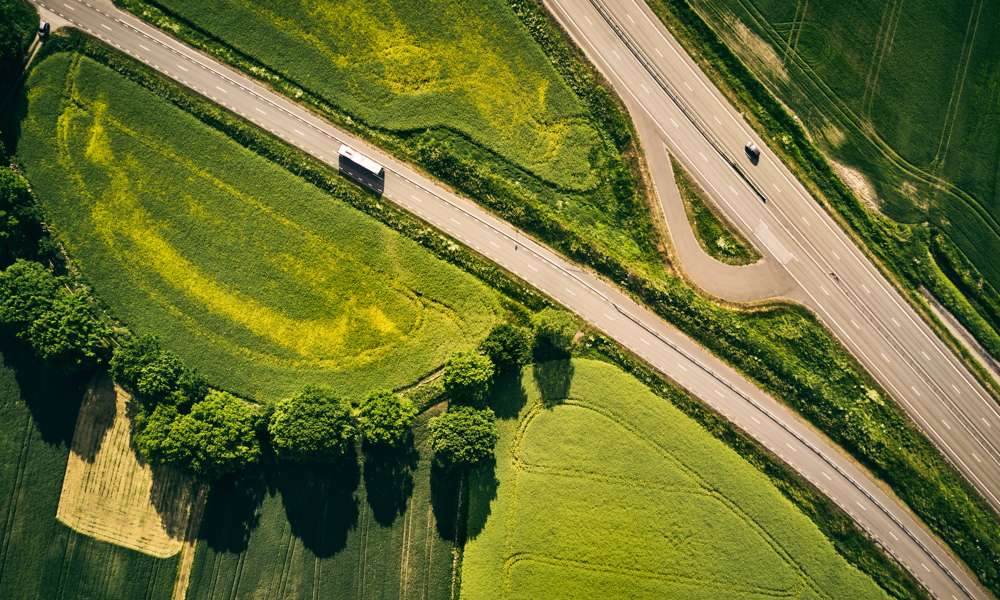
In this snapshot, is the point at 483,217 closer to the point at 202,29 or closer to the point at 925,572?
the point at 202,29

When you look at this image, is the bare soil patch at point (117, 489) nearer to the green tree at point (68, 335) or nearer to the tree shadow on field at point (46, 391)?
the tree shadow on field at point (46, 391)

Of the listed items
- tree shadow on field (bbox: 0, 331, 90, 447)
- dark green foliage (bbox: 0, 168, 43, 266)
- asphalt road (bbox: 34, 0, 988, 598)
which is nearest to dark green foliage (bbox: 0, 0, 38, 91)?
asphalt road (bbox: 34, 0, 988, 598)

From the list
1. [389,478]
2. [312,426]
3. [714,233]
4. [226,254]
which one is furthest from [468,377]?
[714,233]

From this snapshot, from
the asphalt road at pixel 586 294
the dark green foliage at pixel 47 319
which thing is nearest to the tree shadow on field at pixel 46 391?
the dark green foliage at pixel 47 319

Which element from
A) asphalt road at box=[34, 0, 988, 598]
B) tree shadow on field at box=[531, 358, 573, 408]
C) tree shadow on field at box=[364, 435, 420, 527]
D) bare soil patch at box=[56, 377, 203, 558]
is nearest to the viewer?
bare soil patch at box=[56, 377, 203, 558]

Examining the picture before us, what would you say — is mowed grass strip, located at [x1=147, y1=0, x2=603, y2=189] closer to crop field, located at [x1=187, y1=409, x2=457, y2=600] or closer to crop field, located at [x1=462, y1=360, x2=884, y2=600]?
crop field, located at [x1=462, y1=360, x2=884, y2=600]

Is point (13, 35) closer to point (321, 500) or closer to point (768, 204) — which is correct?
point (321, 500)
